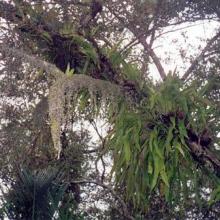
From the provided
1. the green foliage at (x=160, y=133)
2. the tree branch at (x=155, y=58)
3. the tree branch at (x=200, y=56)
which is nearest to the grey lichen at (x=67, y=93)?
the green foliage at (x=160, y=133)

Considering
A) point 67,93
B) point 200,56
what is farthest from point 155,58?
point 67,93

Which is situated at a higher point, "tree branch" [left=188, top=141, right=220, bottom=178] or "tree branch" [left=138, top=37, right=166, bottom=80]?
"tree branch" [left=138, top=37, right=166, bottom=80]

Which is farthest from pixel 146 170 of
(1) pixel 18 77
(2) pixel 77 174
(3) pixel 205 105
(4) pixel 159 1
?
(4) pixel 159 1

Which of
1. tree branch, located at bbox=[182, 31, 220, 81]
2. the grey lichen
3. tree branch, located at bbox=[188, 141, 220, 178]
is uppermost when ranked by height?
tree branch, located at bbox=[182, 31, 220, 81]

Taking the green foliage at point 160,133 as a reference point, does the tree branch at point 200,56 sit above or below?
above

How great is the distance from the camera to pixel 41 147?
555 centimetres

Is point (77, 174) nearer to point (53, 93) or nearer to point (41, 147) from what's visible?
point (41, 147)

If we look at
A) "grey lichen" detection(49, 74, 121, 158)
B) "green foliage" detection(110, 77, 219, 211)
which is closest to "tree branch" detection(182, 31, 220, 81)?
"green foliage" detection(110, 77, 219, 211)

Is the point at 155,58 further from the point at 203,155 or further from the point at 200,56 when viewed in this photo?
the point at 203,155

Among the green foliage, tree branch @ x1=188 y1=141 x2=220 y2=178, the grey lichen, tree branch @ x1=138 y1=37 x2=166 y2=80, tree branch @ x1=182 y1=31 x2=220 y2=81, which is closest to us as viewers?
the grey lichen

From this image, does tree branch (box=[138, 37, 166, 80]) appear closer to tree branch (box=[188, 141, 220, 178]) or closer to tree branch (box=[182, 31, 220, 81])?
tree branch (box=[182, 31, 220, 81])

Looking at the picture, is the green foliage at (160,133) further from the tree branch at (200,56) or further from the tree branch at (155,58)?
the tree branch at (155,58)

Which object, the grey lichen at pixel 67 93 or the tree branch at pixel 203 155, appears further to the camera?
the tree branch at pixel 203 155

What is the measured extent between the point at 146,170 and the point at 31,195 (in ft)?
2.73
